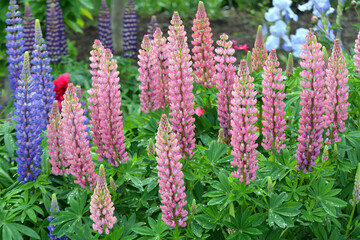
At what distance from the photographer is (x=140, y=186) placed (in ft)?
9.24

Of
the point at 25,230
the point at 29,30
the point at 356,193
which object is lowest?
the point at 25,230

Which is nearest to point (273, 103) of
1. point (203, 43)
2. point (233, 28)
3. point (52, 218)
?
point (203, 43)

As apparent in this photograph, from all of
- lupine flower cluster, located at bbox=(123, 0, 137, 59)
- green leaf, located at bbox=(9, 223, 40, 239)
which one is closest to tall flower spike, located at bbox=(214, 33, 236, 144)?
green leaf, located at bbox=(9, 223, 40, 239)

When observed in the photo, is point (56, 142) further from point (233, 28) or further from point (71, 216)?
point (233, 28)

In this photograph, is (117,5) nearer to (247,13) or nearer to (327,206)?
(247,13)

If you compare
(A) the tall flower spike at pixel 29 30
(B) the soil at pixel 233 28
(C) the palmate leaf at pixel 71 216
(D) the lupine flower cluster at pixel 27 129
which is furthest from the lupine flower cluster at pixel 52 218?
(B) the soil at pixel 233 28

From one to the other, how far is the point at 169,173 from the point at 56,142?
85cm

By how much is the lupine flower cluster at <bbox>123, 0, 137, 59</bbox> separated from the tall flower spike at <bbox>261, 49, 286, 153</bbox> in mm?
3779

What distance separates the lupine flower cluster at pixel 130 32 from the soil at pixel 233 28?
2.06m

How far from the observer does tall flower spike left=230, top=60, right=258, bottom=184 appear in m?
2.43

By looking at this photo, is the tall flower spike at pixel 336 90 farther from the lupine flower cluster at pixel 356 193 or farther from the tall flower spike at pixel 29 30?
the tall flower spike at pixel 29 30

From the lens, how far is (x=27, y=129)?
292cm

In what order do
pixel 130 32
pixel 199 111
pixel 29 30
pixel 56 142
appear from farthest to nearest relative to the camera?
pixel 130 32 < pixel 29 30 < pixel 199 111 < pixel 56 142

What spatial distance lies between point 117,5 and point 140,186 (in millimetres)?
5032
